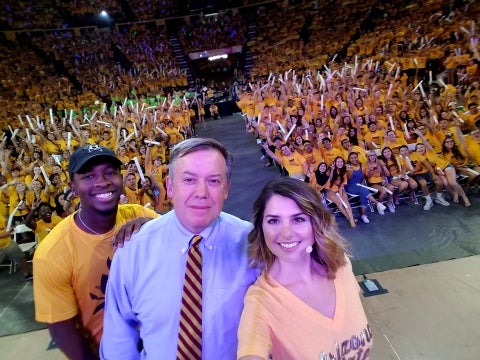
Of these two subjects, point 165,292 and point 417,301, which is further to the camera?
point 417,301

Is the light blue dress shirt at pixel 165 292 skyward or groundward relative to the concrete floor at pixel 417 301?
skyward

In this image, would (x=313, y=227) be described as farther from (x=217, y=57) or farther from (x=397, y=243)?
(x=217, y=57)

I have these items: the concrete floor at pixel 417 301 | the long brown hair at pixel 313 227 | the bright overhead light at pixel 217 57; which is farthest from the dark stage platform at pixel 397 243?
the bright overhead light at pixel 217 57

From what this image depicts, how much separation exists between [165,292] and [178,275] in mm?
84

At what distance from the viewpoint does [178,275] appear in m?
1.37

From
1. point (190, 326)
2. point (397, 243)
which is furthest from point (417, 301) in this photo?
point (190, 326)

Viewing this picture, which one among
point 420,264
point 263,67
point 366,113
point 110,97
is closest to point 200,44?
point 263,67

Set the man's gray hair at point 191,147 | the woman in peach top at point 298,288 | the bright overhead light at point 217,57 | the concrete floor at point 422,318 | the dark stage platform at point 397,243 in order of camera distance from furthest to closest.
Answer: the bright overhead light at point 217,57 → the dark stage platform at point 397,243 → the concrete floor at point 422,318 → the man's gray hair at point 191,147 → the woman in peach top at point 298,288

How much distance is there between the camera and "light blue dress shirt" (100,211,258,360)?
134 cm

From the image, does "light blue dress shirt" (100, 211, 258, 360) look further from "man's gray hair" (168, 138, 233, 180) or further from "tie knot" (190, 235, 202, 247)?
"man's gray hair" (168, 138, 233, 180)

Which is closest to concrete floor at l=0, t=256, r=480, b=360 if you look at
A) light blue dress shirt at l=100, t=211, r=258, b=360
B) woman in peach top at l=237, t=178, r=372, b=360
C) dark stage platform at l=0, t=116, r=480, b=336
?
dark stage platform at l=0, t=116, r=480, b=336

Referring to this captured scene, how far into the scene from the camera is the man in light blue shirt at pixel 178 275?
4.41 feet

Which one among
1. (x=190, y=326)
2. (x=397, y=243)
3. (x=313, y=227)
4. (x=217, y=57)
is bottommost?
(x=397, y=243)

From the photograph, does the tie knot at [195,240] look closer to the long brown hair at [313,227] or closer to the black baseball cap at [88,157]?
the long brown hair at [313,227]
